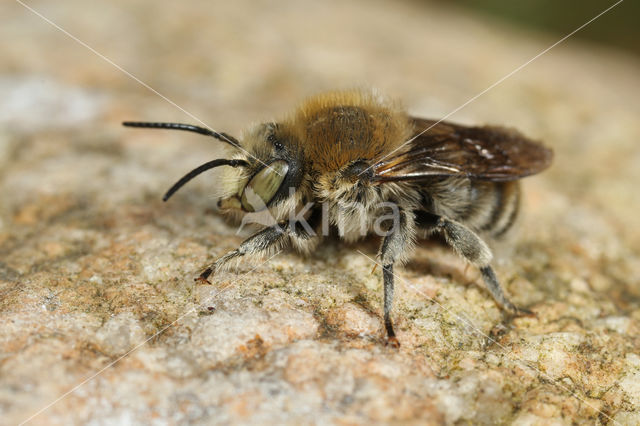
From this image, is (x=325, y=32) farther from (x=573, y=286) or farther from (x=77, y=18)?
(x=573, y=286)

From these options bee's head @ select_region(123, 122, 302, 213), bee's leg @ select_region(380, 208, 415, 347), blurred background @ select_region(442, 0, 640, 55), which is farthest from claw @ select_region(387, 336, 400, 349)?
blurred background @ select_region(442, 0, 640, 55)

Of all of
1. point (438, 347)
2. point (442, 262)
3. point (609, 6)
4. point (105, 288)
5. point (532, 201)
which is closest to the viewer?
point (438, 347)

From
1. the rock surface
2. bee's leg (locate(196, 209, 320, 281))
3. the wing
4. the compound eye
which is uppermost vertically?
the wing

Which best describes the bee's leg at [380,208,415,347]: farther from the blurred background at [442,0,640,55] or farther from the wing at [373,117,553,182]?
the blurred background at [442,0,640,55]

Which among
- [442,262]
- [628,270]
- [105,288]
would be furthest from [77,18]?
[628,270]

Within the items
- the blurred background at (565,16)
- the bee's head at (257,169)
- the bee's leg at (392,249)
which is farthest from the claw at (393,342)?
the blurred background at (565,16)
